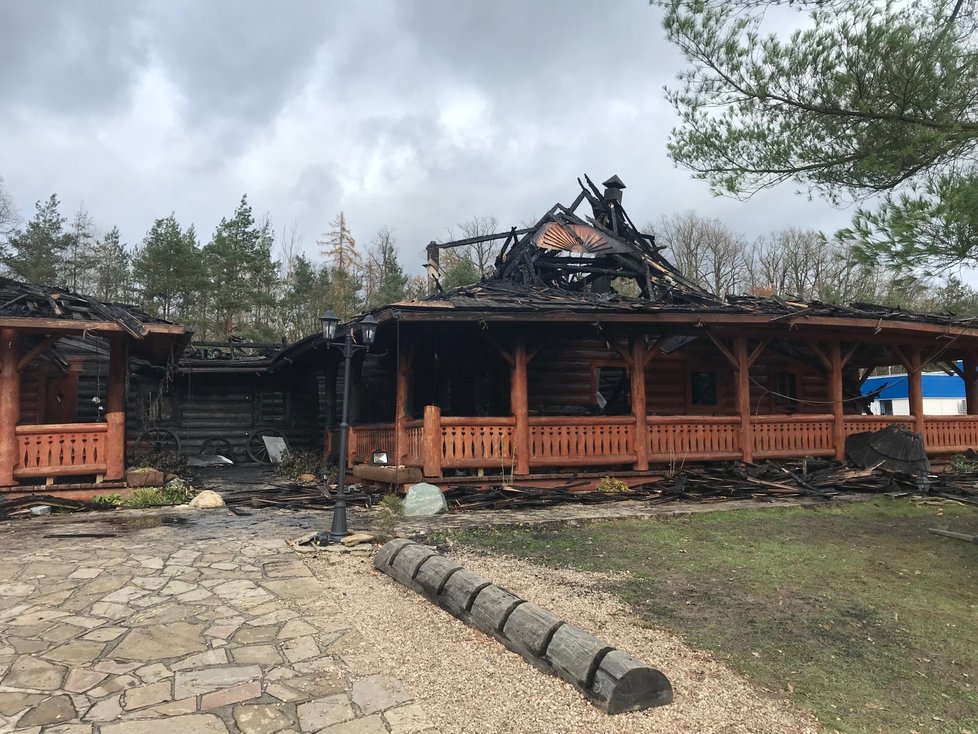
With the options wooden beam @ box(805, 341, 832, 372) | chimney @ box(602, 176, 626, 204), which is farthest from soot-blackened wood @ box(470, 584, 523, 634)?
chimney @ box(602, 176, 626, 204)

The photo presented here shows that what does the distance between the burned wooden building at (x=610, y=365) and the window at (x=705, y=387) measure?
0.03 metres

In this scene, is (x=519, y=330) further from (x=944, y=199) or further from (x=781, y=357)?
→ (x=781, y=357)

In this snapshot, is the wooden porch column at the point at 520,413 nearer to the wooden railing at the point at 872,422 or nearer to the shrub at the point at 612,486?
the shrub at the point at 612,486

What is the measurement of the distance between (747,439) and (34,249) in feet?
104

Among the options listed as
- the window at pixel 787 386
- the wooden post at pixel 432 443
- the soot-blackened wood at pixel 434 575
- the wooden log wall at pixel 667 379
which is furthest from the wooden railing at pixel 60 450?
the window at pixel 787 386

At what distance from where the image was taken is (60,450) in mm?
10383

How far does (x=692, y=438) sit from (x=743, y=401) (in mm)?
1309

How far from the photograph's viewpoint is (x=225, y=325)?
3111cm

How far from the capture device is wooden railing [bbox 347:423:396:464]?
12203 millimetres

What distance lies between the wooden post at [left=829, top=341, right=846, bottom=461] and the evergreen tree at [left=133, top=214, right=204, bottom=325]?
26.9 metres

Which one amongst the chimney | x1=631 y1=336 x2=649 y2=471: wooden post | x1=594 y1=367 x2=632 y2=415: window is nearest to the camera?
x1=631 y1=336 x2=649 y2=471: wooden post

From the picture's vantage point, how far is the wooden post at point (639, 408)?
11.6 meters

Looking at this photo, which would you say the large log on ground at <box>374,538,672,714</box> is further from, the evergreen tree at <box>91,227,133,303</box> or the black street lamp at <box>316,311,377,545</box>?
the evergreen tree at <box>91,227,133,303</box>

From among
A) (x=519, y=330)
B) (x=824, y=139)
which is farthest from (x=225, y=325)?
(x=824, y=139)
